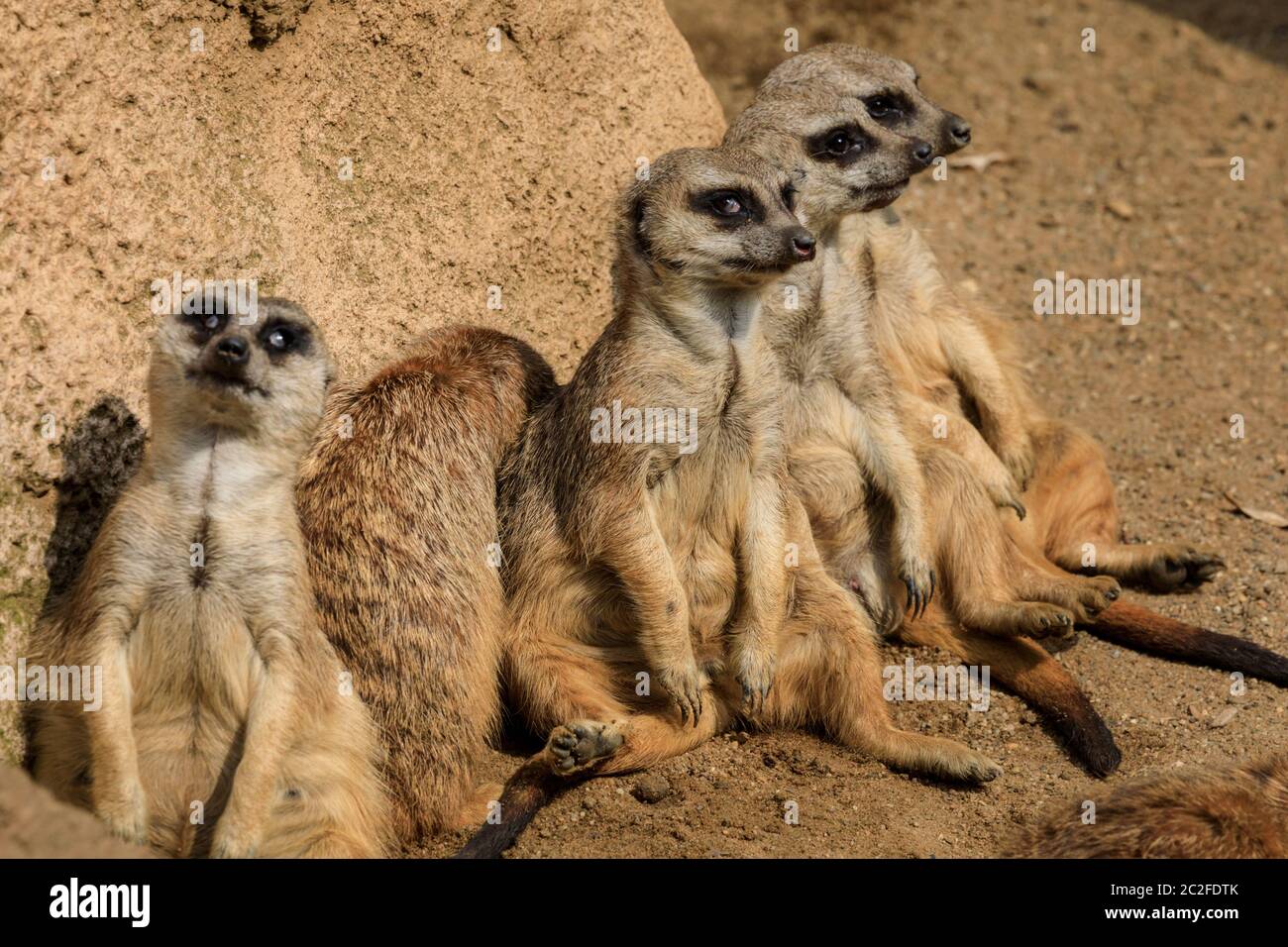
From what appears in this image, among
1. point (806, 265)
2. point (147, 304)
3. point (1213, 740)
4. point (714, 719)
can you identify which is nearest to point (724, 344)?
point (806, 265)

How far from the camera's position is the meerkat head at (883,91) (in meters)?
4.81

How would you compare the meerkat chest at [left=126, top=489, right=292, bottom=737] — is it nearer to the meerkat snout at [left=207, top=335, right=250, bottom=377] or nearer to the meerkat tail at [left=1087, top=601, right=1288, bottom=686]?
the meerkat snout at [left=207, top=335, right=250, bottom=377]

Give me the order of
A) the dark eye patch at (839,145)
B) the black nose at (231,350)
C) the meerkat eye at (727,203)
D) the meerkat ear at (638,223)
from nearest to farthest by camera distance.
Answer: the black nose at (231,350)
the meerkat eye at (727,203)
the meerkat ear at (638,223)
the dark eye patch at (839,145)

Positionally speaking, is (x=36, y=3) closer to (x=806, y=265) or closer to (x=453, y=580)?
(x=453, y=580)

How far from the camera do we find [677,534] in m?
4.18

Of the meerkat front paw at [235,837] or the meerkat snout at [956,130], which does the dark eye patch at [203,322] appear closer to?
the meerkat front paw at [235,837]

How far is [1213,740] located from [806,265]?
5.98ft

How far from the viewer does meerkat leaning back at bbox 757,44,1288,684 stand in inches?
190

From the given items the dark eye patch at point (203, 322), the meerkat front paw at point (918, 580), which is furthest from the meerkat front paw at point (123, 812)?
the meerkat front paw at point (918, 580)

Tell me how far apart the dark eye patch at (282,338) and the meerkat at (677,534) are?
33.1 inches

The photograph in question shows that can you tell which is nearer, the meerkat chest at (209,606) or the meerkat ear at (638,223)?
the meerkat chest at (209,606)

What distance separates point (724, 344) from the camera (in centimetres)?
399

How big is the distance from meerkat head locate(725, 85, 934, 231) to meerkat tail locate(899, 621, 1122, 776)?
1.33m

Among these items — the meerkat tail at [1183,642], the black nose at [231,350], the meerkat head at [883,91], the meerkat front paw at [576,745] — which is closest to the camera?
the black nose at [231,350]
